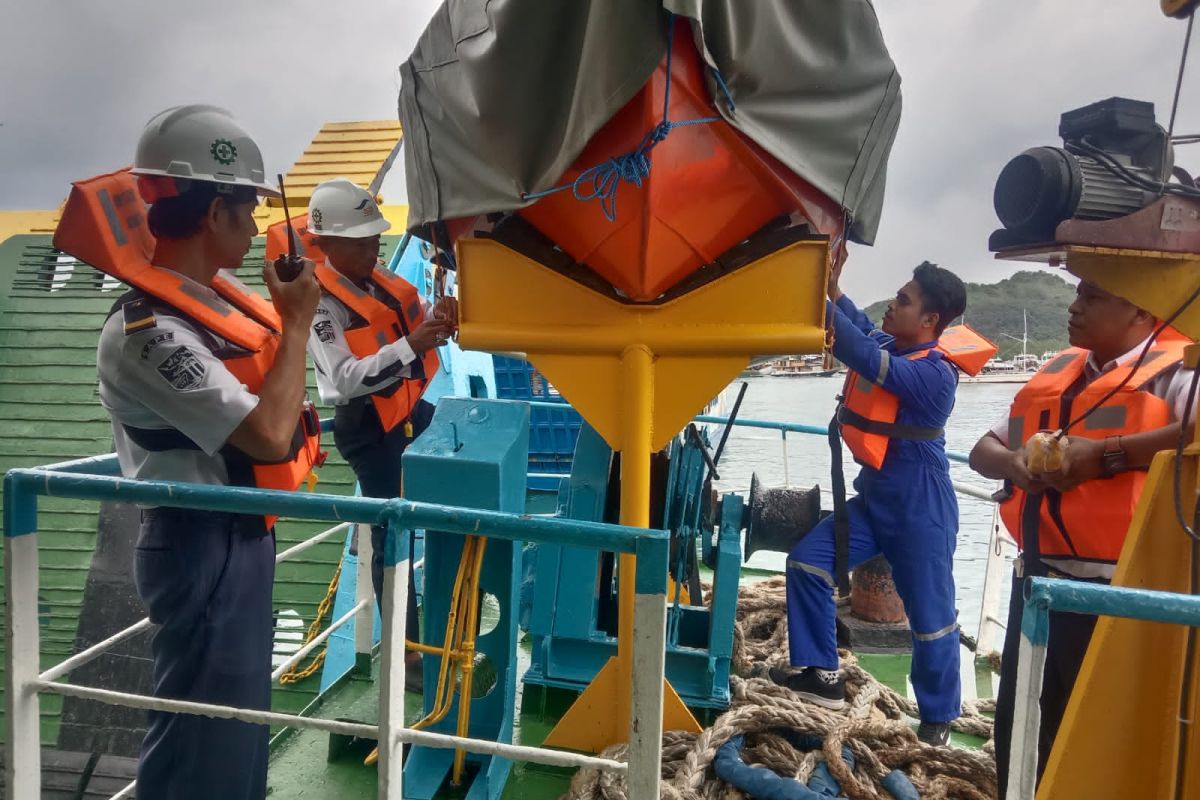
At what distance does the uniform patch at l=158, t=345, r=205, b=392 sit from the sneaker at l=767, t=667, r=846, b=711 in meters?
2.72

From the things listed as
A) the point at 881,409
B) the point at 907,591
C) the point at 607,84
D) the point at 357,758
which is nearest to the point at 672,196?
the point at 607,84

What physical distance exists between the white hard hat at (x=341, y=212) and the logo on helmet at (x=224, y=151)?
1453 millimetres

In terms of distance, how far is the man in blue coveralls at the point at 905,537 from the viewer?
3.20 m

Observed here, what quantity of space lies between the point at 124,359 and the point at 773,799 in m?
2.32

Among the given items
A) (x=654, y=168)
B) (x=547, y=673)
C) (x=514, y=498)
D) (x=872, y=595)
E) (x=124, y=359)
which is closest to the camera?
(x=124, y=359)

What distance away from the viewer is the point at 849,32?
2262mm

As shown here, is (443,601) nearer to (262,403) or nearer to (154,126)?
(262,403)

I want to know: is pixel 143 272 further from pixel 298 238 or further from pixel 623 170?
pixel 298 238

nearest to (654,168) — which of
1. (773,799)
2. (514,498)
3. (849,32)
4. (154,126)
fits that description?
(849,32)

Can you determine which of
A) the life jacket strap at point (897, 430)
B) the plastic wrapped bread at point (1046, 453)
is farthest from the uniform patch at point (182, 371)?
the life jacket strap at point (897, 430)

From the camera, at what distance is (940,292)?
11.4 ft

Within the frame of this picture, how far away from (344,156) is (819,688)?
818cm

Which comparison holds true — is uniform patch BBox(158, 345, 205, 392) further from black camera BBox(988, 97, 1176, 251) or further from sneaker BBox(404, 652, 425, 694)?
black camera BBox(988, 97, 1176, 251)

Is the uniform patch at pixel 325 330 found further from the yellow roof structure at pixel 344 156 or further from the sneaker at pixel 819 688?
the yellow roof structure at pixel 344 156
